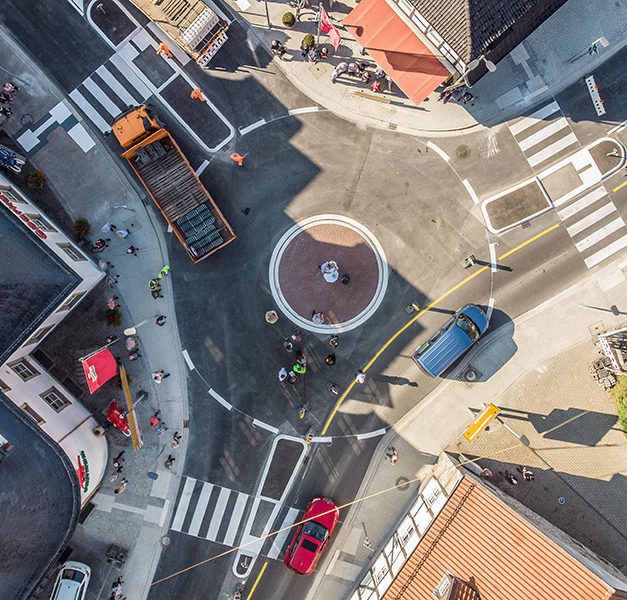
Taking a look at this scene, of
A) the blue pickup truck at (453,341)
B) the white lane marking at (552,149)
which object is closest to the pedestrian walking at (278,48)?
the white lane marking at (552,149)

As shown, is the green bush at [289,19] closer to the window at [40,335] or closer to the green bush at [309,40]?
the green bush at [309,40]

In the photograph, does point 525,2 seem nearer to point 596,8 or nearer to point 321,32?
point 596,8

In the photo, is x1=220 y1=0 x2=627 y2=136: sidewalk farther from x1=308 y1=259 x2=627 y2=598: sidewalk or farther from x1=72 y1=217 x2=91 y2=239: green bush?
x1=72 y1=217 x2=91 y2=239: green bush

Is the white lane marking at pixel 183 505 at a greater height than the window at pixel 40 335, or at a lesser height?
Answer: lesser

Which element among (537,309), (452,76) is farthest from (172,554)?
(452,76)

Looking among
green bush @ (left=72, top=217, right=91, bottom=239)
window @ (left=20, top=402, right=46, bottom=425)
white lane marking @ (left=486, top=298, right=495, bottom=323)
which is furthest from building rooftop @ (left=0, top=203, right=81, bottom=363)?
white lane marking @ (left=486, top=298, right=495, bottom=323)

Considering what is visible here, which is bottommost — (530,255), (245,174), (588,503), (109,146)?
(588,503)

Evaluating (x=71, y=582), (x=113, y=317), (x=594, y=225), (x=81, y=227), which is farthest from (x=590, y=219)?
(x=71, y=582)
